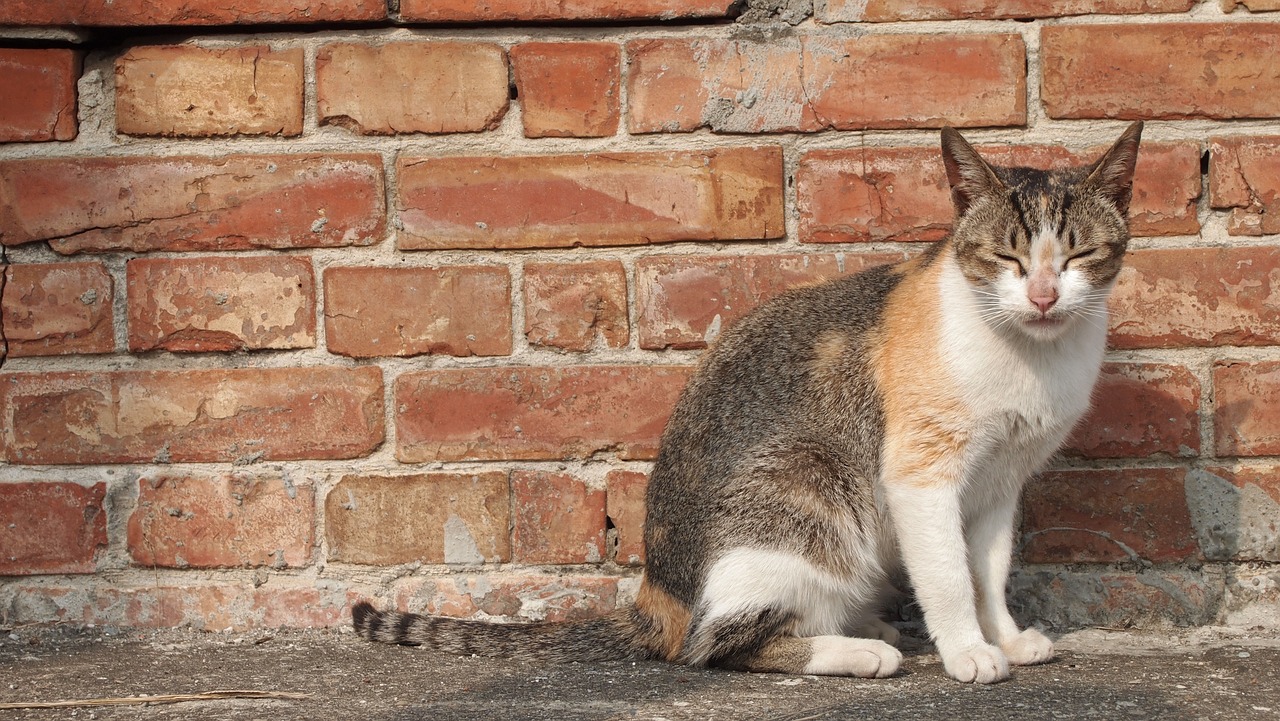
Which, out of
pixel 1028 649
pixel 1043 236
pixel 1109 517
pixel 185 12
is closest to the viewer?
pixel 1043 236

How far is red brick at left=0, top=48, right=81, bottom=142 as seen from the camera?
2.70 m

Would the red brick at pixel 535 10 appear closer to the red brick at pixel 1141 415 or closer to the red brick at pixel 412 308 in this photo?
the red brick at pixel 412 308

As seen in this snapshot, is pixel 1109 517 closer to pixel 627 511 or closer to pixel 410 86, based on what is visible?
pixel 627 511

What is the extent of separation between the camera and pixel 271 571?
2.79m

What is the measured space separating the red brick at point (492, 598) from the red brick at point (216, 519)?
276 millimetres

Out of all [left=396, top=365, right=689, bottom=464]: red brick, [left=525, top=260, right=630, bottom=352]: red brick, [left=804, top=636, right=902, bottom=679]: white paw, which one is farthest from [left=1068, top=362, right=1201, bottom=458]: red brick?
[left=525, top=260, right=630, bottom=352]: red brick

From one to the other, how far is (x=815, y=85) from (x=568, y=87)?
538 mm

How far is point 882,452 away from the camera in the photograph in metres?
2.51

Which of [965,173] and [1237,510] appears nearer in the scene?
[965,173]

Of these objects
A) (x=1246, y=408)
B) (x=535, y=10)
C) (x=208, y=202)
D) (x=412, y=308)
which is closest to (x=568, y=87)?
(x=535, y=10)

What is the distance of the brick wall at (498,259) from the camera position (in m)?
2.72

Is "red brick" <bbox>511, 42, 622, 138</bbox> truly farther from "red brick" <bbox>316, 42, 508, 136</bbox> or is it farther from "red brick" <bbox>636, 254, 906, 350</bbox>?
"red brick" <bbox>636, 254, 906, 350</bbox>

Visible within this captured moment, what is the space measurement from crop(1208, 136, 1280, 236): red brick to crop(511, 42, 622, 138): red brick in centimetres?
131

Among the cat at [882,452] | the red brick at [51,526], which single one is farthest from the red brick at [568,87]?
the red brick at [51,526]
